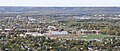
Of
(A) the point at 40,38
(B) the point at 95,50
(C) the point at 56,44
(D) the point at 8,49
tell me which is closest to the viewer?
(D) the point at 8,49

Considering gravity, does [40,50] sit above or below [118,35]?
above

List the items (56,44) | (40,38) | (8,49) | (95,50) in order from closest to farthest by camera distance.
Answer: (8,49), (95,50), (56,44), (40,38)

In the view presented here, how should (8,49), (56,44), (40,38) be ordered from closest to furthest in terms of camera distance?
(8,49) → (56,44) → (40,38)

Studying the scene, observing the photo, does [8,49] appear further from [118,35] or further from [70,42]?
[118,35]

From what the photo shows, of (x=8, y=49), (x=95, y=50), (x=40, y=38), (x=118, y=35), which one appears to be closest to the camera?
(x=8, y=49)

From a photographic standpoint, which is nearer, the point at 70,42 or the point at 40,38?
the point at 70,42

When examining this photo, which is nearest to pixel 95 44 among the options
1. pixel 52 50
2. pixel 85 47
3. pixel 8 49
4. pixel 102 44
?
pixel 102 44

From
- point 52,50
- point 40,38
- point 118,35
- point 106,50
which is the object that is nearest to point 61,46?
point 52,50

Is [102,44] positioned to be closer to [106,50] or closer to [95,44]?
[95,44]

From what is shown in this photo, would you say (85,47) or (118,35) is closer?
(85,47)
